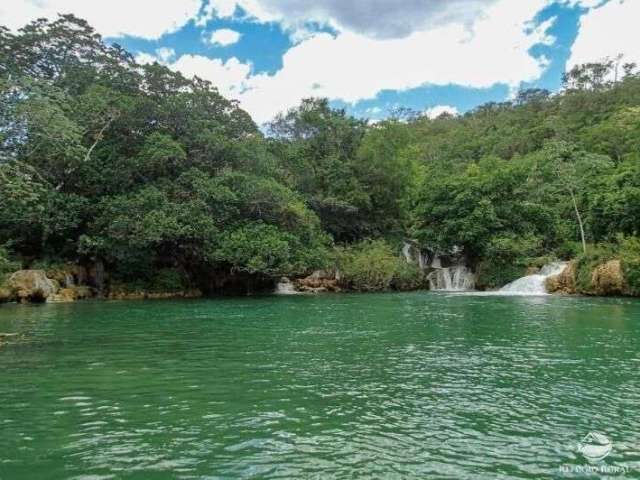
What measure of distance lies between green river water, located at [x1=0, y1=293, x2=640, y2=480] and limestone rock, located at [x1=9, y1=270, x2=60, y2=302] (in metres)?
12.2

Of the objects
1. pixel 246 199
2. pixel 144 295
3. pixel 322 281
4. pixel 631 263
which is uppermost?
pixel 246 199

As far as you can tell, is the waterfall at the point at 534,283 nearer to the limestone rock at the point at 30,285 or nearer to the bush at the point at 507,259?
the bush at the point at 507,259

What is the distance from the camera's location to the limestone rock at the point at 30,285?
2972 cm

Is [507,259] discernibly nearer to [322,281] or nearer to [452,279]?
[452,279]

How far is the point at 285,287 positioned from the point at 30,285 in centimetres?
1740

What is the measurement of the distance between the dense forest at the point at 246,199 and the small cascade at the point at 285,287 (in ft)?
3.34

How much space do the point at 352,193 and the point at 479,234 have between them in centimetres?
1138

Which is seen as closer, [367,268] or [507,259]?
[367,268]

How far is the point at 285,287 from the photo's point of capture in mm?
41375

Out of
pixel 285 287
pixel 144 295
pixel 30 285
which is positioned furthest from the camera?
pixel 285 287

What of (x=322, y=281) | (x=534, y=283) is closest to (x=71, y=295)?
(x=322, y=281)

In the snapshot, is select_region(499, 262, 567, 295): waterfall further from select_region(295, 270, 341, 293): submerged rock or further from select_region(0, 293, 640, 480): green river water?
select_region(0, 293, 640, 480): green river water

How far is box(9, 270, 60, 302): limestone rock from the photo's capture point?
29719mm

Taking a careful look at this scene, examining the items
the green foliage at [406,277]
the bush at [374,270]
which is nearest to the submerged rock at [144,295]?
the bush at [374,270]
